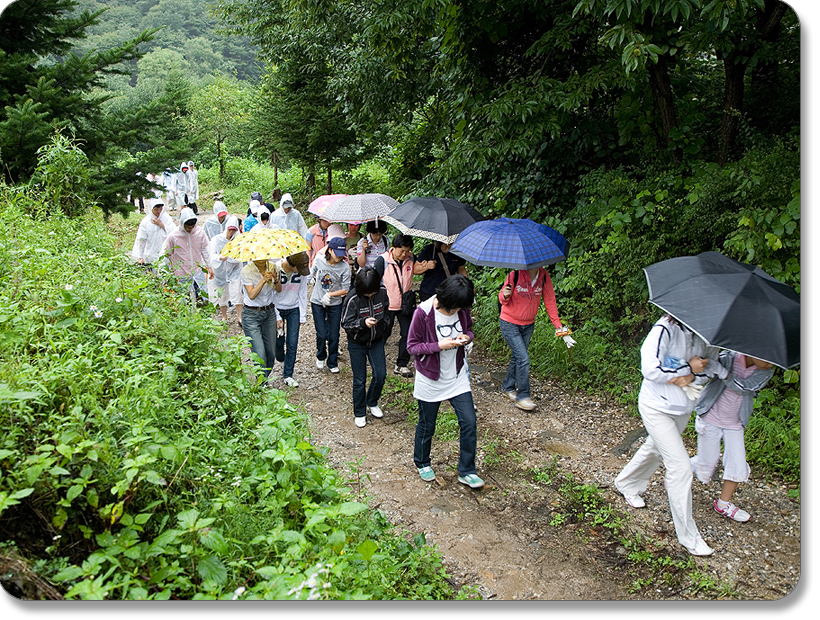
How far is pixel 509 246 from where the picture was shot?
533 cm

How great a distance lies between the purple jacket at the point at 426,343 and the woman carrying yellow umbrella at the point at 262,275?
5.07ft

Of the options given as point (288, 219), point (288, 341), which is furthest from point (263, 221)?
point (288, 341)

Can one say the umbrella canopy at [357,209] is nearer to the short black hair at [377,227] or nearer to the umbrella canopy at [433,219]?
the short black hair at [377,227]

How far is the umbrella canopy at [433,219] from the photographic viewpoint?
610 cm

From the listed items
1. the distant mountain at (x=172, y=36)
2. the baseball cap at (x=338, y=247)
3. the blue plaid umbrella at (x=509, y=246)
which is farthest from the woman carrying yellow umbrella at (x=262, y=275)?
the distant mountain at (x=172, y=36)

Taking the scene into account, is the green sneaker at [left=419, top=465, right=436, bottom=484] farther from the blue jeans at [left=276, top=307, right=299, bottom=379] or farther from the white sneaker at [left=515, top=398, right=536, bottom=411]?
the blue jeans at [left=276, top=307, right=299, bottom=379]

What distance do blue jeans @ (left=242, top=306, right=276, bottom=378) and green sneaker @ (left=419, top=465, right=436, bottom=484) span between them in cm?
188

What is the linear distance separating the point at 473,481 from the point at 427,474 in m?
0.37

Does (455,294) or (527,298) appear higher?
(455,294)

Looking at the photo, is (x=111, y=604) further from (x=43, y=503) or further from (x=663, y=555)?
(x=663, y=555)

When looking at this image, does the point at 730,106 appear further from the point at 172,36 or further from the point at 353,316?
the point at 172,36

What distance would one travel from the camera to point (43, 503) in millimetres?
2445

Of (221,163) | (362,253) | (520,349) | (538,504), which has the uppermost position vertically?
(362,253)

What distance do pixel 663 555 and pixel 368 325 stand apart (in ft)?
9.64
